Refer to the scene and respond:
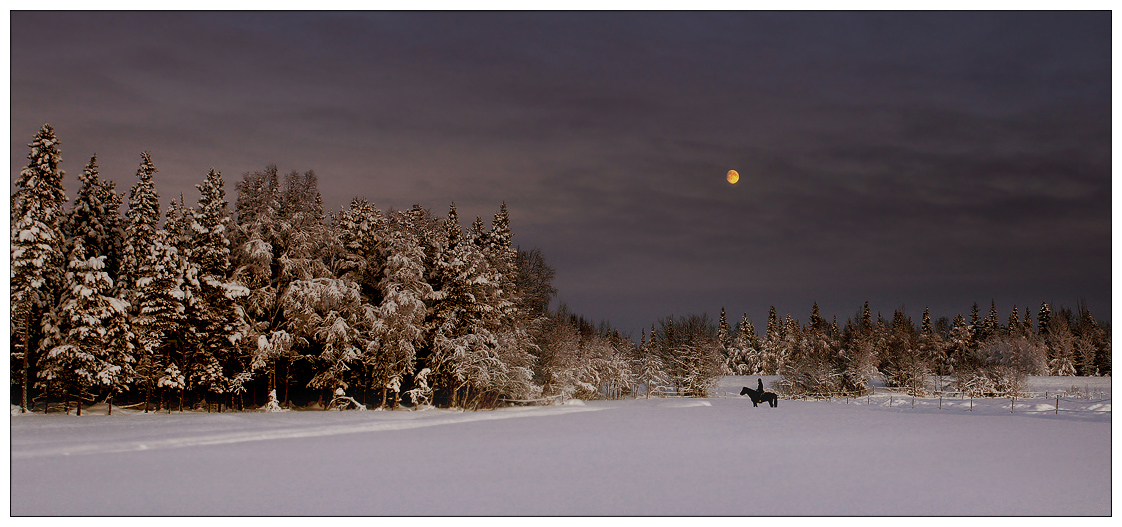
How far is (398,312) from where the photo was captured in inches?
1735

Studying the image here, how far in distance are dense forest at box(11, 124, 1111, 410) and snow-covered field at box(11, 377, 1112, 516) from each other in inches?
475

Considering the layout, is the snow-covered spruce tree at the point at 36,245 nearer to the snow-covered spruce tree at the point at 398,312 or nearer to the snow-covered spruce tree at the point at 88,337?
the snow-covered spruce tree at the point at 88,337

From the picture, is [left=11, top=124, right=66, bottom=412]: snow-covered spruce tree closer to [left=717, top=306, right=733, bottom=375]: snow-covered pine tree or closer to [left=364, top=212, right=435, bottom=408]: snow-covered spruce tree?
[left=364, top=212, right=435, bottom=408]: snow-covered spruce tree

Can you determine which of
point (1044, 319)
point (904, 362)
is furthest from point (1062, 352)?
point (904, 362)

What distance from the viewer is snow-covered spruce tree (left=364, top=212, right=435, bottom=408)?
43.9 meters

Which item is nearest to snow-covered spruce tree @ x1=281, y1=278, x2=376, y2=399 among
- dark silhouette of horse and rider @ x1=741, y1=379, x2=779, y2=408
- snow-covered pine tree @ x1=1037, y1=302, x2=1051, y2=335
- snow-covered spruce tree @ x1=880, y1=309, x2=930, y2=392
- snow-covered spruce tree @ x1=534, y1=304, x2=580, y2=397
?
snow-covered spruce tree @ x1=534, y1=304, x2=580, y2=397

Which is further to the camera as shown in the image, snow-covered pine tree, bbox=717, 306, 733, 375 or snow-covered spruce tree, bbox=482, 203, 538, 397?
snow-covered pine tree, bbox=717, 306, 733, 375

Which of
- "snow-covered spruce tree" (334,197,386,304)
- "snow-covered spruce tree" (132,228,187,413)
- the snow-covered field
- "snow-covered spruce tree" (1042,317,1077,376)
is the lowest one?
"snow-covered spruce tree" (1042,317,1077,376)

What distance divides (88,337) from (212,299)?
22.0 ft

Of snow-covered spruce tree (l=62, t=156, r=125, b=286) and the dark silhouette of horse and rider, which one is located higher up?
snow-covered spruce tree (l=62, t=156, r=125, b=286)

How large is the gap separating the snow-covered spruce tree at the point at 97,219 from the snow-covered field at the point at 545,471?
1960 centimetres

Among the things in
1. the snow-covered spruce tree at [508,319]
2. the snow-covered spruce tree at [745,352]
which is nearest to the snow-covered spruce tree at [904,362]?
the snow-covered spruce tree at [745,352]

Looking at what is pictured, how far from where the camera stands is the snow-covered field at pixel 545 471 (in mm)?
11883
